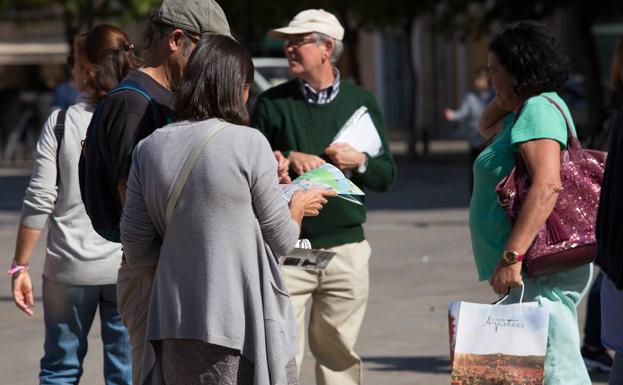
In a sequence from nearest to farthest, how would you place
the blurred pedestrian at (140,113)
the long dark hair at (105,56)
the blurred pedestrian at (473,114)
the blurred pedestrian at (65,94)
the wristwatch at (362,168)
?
the blurred pedestrian at (140,113) < the long dark hair at (105,56) < the wristwatch at (362,168) < the blurred pedestrian at (473,114) < the blurred pedestrian at (65,94)

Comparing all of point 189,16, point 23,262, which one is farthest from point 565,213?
point 23,262

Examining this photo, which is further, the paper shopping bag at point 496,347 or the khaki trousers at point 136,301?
the paper shopping bag at point 496,347

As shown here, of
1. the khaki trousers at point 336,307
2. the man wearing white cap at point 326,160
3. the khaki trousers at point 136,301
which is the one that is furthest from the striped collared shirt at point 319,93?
the khaki trousers at point 136,301

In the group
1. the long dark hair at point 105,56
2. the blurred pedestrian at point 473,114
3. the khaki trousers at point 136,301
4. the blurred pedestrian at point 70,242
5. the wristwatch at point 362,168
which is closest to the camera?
the khaki trousers at point 136,301

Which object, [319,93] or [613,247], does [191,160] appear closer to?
[613,247]

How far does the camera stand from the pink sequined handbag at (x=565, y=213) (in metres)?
4.63

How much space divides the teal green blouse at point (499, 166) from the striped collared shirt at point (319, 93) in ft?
3.41

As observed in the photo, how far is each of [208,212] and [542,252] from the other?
4.53 feet

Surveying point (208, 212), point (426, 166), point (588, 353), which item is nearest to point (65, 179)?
point (208, 212)

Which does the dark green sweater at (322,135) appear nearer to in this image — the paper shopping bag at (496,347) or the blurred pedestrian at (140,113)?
the paper shopping bag at (496,347)

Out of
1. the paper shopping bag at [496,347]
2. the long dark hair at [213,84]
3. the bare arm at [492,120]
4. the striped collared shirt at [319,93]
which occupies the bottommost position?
the paper shopping bag at [496,347]

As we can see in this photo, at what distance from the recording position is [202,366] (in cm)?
390

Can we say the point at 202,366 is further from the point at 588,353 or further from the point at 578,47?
the point at 578,47

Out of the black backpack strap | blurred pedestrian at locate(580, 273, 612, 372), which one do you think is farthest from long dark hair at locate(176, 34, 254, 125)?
blurred pedestrian at locate(580, 273, 612, 372)
